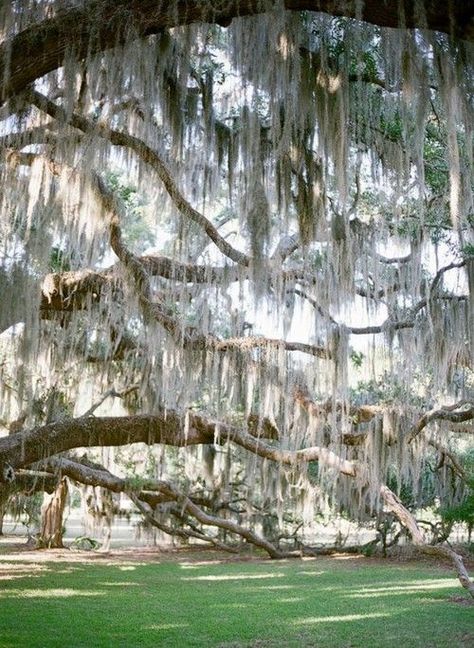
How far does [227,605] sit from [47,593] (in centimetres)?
234

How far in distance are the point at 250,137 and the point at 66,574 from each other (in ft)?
30.3

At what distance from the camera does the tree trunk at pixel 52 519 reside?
54.1ft

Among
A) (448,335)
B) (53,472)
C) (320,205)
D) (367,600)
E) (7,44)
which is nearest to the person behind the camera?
(7,44)

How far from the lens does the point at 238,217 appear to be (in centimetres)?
581

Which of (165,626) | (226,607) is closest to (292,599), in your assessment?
(226,607)

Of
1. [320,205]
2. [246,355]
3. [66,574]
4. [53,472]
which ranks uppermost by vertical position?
[320,205]

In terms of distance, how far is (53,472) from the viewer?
34.4 feet

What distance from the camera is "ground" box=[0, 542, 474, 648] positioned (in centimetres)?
659

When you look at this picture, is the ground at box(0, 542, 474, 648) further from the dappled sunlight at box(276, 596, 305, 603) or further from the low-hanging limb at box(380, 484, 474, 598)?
the low-hanging limb at box(380, 484, 474, 598)

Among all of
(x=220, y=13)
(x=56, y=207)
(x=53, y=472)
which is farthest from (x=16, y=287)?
(x=53, y=472)

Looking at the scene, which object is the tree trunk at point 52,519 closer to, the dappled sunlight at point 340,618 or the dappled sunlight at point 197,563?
the dappled sunlight at point 197,563

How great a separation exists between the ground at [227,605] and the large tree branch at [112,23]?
15.3 feet

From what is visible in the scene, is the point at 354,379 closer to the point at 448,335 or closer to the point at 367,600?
the point at 367,600

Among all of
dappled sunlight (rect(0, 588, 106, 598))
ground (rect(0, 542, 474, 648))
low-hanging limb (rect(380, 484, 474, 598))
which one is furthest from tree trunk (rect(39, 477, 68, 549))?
low-hanging limb (rect(380, 484, 474, 598))
